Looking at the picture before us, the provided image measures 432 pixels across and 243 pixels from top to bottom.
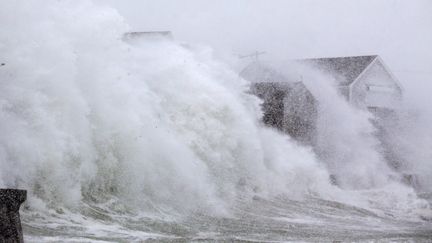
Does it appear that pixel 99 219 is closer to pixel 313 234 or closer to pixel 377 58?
pixel 313 234

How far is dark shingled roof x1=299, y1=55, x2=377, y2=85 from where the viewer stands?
2455 cm

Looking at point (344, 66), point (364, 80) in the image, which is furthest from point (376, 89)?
point (344, 66)

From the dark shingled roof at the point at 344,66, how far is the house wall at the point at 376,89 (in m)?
0.29

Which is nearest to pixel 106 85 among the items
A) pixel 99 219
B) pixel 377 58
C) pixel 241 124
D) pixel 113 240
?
pixel 99 219

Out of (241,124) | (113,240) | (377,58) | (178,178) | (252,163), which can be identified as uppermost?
(377,58)

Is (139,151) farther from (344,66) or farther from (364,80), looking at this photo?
(344,66)

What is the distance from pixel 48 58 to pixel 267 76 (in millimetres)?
15781

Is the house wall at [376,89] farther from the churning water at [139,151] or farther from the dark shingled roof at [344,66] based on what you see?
the churning water at [139,151]

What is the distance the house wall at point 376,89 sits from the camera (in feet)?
79.8

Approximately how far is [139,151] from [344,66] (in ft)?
60.2

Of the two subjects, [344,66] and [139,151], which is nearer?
[139,151]

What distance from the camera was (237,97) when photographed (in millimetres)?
13305

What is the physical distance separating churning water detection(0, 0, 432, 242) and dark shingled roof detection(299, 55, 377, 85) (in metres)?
11.3

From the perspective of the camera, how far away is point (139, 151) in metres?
9.10
